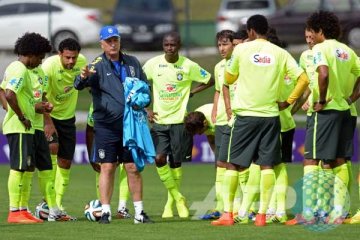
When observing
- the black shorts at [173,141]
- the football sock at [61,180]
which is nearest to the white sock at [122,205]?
the black shorts at [173,141]

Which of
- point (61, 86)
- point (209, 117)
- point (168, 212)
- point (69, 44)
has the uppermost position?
point (69, 44)

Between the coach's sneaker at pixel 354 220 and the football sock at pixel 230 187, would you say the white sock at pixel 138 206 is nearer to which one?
the football sock at pixel 230 187

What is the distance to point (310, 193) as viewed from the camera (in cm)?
1345

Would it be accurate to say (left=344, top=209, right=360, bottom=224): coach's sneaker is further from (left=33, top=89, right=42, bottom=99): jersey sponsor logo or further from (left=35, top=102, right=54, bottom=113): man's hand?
(left=33, top=89, right=42, bottom=99): jersey sponsor logo

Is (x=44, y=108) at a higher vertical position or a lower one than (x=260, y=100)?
lower

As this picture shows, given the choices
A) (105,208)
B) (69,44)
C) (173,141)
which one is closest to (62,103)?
(69,44)

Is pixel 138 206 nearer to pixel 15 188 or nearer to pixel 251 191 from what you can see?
pixel 251 191

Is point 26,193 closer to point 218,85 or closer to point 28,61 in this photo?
point 28,61

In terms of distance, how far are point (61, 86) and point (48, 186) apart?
1.46 m

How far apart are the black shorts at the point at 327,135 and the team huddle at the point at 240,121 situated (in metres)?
0.01

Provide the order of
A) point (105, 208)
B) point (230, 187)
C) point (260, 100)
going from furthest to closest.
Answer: point (105, 208) < point (230, 187) < point (260, 100)

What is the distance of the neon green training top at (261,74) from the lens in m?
13.2

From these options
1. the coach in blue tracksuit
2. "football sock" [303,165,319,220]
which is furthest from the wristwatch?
"football sock" [303,165,319,220]

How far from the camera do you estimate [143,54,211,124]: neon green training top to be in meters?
15.6
